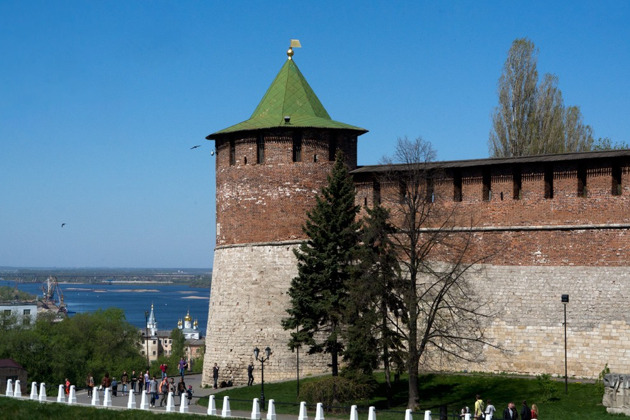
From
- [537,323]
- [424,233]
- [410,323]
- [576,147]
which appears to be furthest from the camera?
[576,147]

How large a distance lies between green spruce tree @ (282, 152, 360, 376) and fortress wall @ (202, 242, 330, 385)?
5.52ft

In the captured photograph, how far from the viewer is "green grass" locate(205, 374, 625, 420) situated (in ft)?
72.2

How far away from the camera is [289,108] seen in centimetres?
3089

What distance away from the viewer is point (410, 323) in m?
23.9

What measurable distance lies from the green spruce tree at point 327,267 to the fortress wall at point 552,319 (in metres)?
3.15

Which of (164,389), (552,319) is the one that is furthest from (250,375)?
(552,319)

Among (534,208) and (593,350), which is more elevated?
(534,208)

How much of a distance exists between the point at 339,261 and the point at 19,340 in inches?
1361

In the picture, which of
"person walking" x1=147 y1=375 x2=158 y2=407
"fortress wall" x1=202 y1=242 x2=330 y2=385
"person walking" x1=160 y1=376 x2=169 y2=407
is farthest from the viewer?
"fortress wall" x1=202 y1=242 x2=330 y2=385

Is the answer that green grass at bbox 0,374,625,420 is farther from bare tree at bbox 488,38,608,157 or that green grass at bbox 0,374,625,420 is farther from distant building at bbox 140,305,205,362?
distant building at bbox 140,305,205,362

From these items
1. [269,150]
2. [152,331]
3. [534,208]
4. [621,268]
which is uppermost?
[269,150]

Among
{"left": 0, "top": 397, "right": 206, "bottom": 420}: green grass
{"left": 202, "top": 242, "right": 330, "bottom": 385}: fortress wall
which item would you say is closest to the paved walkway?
{"left": 0, "top": 397, "right": 206, "bottom": 420}: green grass

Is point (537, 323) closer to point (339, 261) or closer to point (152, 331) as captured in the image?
point (339, 261)

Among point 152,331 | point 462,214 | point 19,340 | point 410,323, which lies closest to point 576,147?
point 462,214
